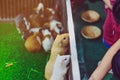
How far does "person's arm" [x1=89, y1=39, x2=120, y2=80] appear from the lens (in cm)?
78

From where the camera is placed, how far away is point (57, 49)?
44.4 inches

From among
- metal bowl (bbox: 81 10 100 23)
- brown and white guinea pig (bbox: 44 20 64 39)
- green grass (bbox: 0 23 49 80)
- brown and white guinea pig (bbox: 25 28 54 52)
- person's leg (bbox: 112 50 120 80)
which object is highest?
metal bowl (bbox: 81 10 100 23)

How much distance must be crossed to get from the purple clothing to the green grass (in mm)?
433

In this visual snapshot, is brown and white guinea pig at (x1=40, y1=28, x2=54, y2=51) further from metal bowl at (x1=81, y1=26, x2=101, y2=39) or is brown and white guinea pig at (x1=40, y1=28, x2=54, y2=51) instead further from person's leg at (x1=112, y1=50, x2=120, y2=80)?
person's leg at (x1=112, y1=50, x2=120, y2=80)

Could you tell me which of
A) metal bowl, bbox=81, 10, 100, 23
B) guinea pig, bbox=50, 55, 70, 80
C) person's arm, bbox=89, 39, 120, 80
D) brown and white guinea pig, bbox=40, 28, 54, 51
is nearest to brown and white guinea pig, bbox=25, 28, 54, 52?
brown and white guinea pig, bbox=40, 28, 54, 51

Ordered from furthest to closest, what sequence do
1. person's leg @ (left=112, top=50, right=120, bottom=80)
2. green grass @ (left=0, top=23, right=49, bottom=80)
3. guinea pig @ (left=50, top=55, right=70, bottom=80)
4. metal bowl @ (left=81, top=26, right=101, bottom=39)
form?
green grass @ (left=0, top=23, right=49, bottom=80) < guinea pig @ (left=50, top=55, right=70, bottom=80) < metal bowl @ (left=81, top=26, right=101, bottom=39) < person's leg @ (left=112, top=50, right=120, bottom=80)

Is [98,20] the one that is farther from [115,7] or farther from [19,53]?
[19,53]

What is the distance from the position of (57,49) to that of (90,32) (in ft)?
0.80

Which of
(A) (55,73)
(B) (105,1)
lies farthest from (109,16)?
(A) (55,73)

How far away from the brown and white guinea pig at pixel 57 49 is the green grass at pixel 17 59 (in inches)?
2.3

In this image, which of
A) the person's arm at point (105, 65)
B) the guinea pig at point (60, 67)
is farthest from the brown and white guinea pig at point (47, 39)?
the person's arm at point (105, 65)

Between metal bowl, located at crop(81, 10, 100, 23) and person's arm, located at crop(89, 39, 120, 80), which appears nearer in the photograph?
person's arm, located at crop(89, 39, 120, 80)

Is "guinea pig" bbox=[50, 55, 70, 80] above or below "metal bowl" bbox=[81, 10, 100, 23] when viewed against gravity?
below

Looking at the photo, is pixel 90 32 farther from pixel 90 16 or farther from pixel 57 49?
pixel 57 49
